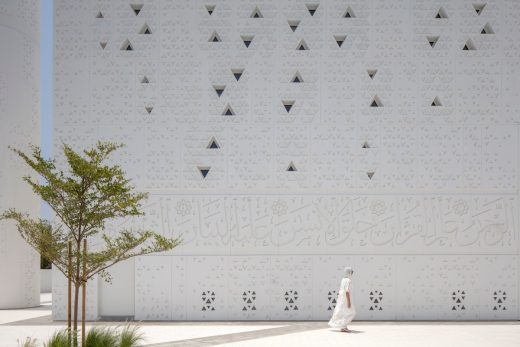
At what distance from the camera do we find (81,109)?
45.6 ft

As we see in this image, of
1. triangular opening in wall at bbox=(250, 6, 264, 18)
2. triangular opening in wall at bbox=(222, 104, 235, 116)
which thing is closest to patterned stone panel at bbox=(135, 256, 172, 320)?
triangular opening in wall at bbox=(222, 104, 235, 116)

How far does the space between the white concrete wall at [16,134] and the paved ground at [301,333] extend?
2.93 meters

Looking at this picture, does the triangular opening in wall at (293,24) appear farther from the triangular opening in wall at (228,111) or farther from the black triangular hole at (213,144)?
the black triangular hole at (213,144)

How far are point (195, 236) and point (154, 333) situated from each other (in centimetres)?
271

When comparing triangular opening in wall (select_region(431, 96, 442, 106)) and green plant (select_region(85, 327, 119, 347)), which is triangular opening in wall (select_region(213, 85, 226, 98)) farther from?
Answer: green plant (select_region(85, 327, 119, 347))

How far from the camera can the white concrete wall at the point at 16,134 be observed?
54.5 feet

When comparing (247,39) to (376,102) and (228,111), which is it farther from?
(376,102)

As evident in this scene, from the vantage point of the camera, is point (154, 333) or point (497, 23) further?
point (497, 23)

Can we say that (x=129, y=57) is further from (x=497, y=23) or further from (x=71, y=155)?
(x=497, y=23)

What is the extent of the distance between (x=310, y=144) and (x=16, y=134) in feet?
26.7

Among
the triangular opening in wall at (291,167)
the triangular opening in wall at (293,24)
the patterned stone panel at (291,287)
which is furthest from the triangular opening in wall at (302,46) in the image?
the patterned stone panel at (291,287)

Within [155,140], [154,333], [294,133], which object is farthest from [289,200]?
[154,333]

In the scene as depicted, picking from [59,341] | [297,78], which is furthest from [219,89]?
[59,341]

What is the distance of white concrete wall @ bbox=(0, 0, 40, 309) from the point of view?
16609 mm
